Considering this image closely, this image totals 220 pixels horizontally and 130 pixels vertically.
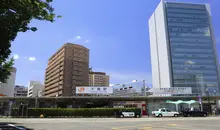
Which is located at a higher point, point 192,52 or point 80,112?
point 192,52

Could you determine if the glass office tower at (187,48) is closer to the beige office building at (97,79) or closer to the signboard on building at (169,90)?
the signboard on building at (169,90)

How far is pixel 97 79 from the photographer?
16350 cm

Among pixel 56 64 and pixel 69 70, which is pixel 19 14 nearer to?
pixel 69 70

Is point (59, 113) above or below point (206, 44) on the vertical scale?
below

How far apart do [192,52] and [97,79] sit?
262 ft

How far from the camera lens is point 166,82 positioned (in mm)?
103375

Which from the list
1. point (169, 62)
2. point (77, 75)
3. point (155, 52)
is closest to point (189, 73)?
point (169, 62)

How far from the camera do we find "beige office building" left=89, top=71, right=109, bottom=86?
160 meters

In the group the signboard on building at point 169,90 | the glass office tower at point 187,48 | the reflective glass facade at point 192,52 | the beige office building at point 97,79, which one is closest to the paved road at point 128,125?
the signboard on building at point 169,90

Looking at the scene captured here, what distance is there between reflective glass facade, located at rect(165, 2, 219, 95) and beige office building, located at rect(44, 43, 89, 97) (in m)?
46.4

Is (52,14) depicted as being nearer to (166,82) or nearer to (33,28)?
(33,28)

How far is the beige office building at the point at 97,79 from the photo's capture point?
160 m

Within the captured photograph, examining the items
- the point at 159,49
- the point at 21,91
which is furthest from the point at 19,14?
the point at 21,91

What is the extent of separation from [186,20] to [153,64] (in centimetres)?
2934
